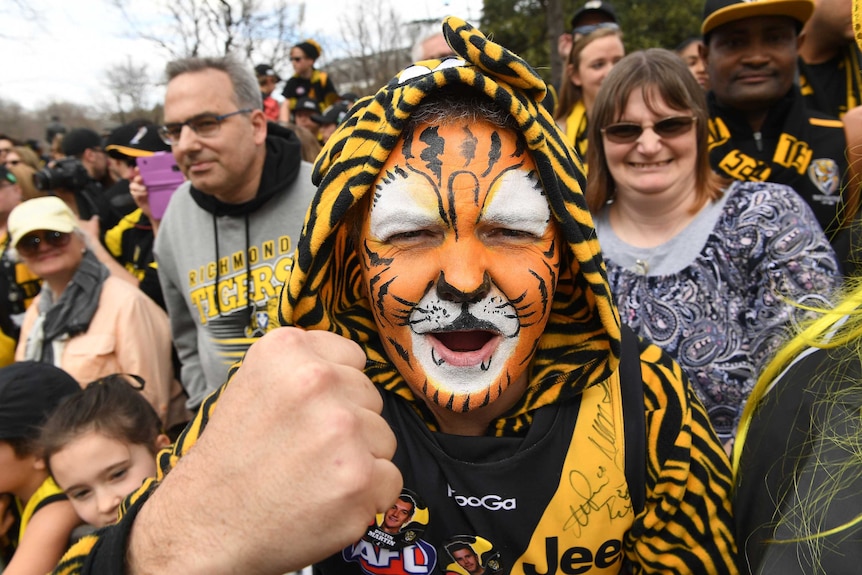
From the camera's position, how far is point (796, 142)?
255 cm

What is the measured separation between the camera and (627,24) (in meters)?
14.1

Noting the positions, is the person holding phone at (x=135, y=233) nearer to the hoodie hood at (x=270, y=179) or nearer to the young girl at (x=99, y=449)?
the hoodie hood at (x=270, y=179)

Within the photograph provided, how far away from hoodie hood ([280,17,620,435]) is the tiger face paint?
54mm

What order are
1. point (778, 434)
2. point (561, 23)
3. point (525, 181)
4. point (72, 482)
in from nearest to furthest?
1. point (778, 434)
2. point (525, 181)
3. point (72, 482)
4. point (561, 23)

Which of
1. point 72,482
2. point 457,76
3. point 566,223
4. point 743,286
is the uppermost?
point 457,76

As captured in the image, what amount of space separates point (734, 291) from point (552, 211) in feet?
3.21

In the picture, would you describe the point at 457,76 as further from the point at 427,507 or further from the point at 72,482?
the point at 72,482

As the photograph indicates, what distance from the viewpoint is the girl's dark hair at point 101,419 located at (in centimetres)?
218

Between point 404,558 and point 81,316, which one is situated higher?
point 404,558

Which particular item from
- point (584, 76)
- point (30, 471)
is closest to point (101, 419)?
point (30, 471)

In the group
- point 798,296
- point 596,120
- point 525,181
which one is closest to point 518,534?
point 525,181

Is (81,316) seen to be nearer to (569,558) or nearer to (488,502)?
(488,502)

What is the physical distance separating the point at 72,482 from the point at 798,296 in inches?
96.5

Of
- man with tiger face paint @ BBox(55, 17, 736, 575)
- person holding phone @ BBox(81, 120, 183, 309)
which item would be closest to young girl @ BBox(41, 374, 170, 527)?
man with tiger face paint @ BBox(55, 17, 736, 575)
